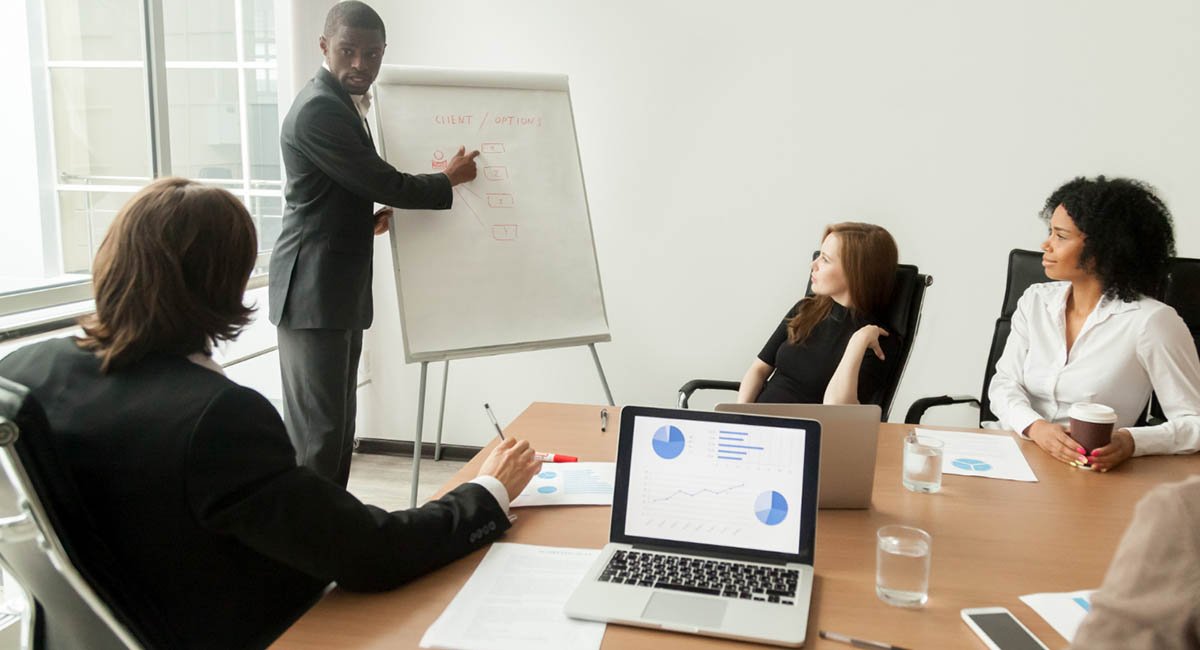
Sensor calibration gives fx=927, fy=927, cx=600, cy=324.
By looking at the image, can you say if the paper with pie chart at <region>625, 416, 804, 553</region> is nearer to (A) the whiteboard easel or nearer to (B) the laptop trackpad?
(B) the laptop trackpad

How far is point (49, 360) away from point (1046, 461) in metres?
1.79

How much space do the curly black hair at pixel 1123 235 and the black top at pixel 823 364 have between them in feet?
1.80

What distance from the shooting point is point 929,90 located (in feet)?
11.0

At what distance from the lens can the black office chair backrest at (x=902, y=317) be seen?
2.53m

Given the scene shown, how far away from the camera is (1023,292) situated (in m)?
2.59

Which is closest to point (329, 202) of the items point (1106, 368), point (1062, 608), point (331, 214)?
point (331, 214)

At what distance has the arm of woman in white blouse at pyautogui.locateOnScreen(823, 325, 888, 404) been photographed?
2.41m

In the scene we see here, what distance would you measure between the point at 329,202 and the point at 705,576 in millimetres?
1949

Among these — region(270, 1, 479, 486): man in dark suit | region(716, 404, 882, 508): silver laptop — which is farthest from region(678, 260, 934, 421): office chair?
region(270, 1, 479, 486): man in dark suit

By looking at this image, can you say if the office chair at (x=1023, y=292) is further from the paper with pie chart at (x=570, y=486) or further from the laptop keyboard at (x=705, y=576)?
the laptop keyboard at (x=705, y=576)

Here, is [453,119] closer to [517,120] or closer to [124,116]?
[517,120]

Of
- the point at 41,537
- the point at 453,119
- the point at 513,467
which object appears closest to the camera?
the point at 41,537

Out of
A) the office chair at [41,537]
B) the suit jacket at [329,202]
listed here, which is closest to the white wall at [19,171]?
the suit jacket at [329,202]

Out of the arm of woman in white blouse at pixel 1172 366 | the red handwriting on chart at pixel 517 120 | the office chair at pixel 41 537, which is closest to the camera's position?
the office chair at pixel 41 537
